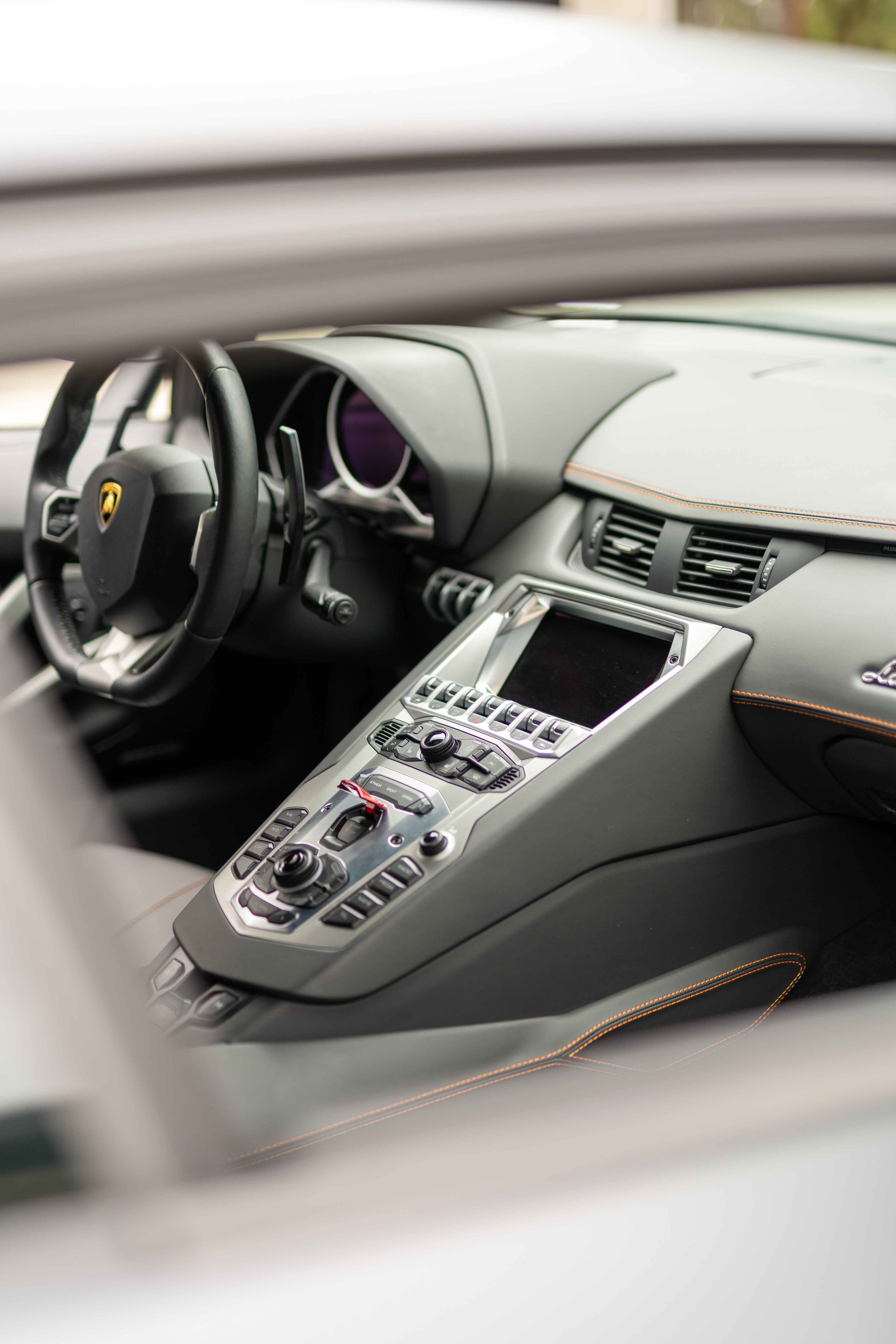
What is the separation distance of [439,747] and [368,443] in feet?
2.09

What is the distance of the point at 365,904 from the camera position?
55.0 inches

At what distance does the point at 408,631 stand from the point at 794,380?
769 millimetres

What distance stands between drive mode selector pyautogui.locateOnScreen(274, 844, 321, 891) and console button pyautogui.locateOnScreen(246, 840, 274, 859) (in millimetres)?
80

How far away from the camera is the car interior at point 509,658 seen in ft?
4.49

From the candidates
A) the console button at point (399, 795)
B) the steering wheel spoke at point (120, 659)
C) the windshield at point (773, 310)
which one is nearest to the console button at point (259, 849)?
the console button at point (399, 795)

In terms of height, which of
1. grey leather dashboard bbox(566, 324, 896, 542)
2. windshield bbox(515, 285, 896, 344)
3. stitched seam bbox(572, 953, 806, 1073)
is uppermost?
windshield bbox(515, 285, 896, 344)

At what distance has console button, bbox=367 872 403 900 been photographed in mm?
1395

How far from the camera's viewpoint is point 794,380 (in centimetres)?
165

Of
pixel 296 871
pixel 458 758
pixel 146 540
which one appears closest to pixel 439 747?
pixel 458 758

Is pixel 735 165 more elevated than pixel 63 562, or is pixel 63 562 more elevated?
pixel 735 165

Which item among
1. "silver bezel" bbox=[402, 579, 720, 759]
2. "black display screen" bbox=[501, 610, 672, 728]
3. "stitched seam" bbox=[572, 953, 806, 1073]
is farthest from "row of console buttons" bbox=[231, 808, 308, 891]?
"stitched seam" bbox=[572, 953, 806, 1073]

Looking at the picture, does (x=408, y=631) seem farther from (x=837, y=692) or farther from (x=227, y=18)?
(x=227, y=18)

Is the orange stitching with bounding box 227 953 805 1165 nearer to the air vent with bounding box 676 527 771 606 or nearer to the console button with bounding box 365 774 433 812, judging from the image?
the console button with bounding box 365 774 433 812

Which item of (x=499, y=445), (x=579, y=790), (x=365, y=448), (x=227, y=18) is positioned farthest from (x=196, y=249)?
(x=365, y=448)
